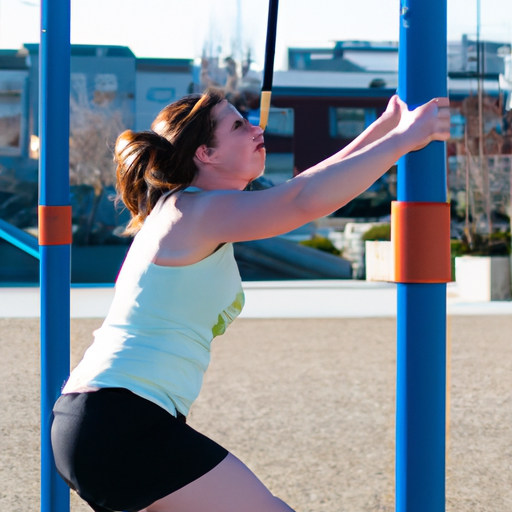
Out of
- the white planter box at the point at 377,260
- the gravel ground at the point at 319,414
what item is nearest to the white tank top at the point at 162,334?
the gravel ground at the point at 319,414

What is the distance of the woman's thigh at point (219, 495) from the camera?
1579mm

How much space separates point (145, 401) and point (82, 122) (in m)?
15.3

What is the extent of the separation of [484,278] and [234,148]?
10.1m

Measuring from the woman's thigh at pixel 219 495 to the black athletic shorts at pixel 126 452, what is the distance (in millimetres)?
15

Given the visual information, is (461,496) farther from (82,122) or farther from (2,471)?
(82,122)

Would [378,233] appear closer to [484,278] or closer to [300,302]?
[484,278]

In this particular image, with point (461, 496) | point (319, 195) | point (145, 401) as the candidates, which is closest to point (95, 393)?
point (145, 401)

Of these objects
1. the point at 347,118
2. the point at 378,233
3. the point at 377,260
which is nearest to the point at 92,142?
the point at 347,118

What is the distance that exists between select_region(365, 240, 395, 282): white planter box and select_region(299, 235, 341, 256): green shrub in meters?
1.30

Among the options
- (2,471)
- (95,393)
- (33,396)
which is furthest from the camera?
(33,396)

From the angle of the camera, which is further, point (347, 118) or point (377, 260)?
point (347, 118)

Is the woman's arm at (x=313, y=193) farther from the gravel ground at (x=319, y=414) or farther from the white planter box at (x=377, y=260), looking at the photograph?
the white planter box at (x=377, y=260)

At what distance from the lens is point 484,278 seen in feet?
37.2

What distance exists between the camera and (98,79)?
52.9ft
